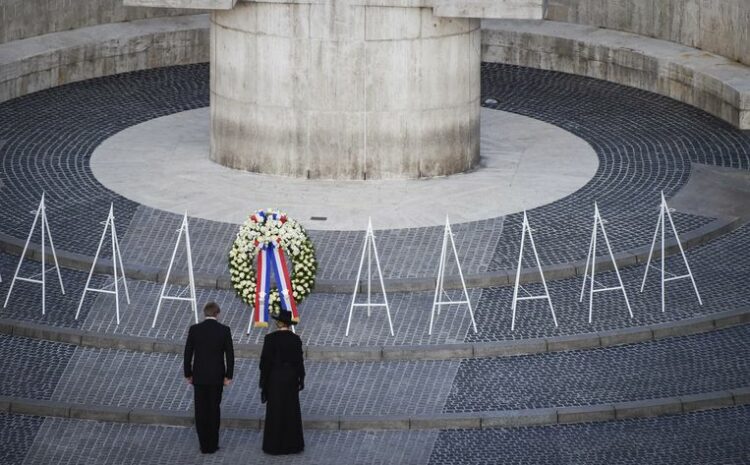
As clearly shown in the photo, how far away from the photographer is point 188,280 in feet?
76.4

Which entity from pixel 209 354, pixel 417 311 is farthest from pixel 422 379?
pixel 209 354

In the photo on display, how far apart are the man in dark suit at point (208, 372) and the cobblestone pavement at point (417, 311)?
7.59ft

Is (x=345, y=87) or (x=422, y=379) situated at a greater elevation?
(x=345, y=87)

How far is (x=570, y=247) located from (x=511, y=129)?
6.12m

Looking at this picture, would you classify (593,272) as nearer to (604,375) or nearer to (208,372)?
(604,375)

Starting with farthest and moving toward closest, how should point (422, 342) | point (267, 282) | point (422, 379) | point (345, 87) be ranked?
point (345, 87)
point (422, 342)
point (267, 282)
point (422, 379)

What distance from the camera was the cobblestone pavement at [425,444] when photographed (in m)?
19.4

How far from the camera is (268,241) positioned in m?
21.2

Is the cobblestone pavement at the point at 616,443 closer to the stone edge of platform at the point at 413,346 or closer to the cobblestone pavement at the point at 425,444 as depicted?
the cobblestone pavement at the point at 425,444

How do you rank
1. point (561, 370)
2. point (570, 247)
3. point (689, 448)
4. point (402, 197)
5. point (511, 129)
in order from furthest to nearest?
point (511, 129) < point (402, 197) < point (570, 247) < point (561, 370) < point (689, 448)

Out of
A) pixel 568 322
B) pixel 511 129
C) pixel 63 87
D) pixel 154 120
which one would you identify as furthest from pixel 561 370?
pixel 63 87

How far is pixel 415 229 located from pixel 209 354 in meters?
6.26

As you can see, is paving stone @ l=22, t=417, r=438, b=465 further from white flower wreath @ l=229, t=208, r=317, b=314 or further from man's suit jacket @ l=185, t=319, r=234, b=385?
white flower wreath @ l=229, t=208, r=317, b=314

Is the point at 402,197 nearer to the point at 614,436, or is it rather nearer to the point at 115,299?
the point at 115,299
